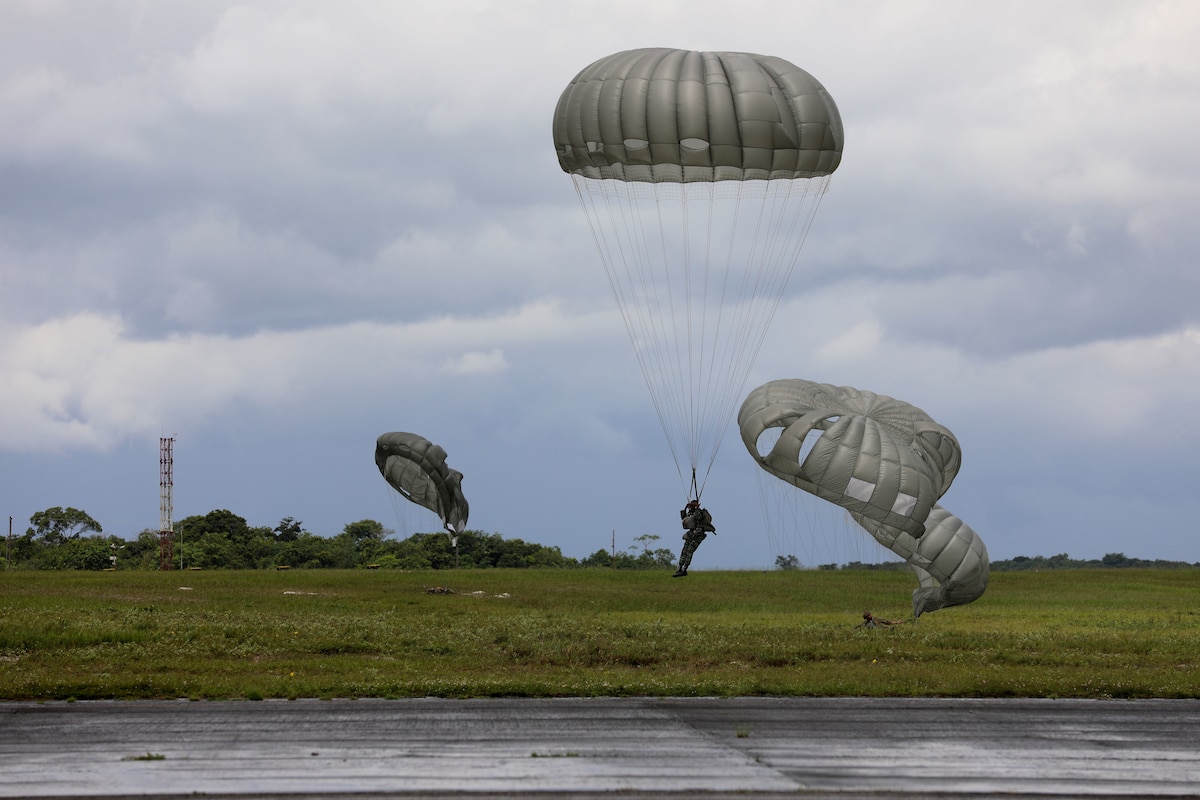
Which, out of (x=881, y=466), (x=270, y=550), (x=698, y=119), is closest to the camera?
(x=881, y=466)

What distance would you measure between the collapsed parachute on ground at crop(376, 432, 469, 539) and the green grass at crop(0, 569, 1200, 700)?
3.87 metres

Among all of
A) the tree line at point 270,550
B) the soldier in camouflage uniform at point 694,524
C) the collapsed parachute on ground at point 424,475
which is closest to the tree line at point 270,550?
the tree line at point 270,550

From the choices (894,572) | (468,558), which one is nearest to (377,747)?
(894,572)

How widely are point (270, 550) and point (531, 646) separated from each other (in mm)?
66380

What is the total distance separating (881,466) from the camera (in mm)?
27641

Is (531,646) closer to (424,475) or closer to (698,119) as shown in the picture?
(698,119)

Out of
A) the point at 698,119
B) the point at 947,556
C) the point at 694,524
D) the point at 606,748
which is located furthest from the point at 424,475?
the point at 606,748

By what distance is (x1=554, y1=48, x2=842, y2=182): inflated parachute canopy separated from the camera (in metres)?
30.4

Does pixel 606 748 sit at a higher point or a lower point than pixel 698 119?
lower

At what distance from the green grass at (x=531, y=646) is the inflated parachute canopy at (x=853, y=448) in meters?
3.82

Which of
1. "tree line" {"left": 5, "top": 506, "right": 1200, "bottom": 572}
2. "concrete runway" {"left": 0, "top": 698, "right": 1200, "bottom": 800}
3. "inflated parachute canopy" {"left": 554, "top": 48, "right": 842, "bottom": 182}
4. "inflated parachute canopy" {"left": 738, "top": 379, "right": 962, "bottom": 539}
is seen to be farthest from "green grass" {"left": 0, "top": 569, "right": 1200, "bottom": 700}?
"tree line" {"left": 5, "top": 506, "right": 1200, "bottom": 572}

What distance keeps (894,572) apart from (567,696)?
57.1 meters

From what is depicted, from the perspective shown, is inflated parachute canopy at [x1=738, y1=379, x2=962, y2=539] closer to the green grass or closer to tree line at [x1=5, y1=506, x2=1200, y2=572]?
the green grass

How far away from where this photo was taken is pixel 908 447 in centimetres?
2919
